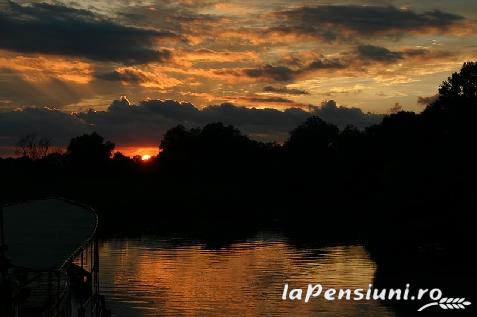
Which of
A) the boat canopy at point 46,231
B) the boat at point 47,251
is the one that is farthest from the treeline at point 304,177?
the boat canopy at point 46,231

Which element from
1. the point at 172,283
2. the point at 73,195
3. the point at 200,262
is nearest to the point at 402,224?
the point at 200,262

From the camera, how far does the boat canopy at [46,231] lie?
84.8 feet

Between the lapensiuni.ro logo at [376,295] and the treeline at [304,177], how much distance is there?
15.9 meters

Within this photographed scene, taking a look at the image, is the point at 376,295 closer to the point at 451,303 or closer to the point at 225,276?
the point at 451,303

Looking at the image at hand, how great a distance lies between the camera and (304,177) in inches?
6048

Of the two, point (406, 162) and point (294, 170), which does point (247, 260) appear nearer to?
point (406, 162)

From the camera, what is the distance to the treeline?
226 ft

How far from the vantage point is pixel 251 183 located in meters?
160

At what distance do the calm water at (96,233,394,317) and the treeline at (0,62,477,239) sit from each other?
30.2 ft

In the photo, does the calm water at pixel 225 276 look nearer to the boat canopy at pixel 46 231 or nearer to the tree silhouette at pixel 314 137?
the boat canopy at pixel 46 231

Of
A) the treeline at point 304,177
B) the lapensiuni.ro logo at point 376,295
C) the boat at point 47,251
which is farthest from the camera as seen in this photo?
the treeline at point 304,177

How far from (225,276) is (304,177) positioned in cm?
9681

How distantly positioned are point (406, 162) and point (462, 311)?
27338mm

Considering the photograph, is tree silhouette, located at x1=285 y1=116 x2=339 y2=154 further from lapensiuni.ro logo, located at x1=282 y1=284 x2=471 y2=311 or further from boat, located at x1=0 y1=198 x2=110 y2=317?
boat, located at x1=0 y1=198 x2=110 y2=317
